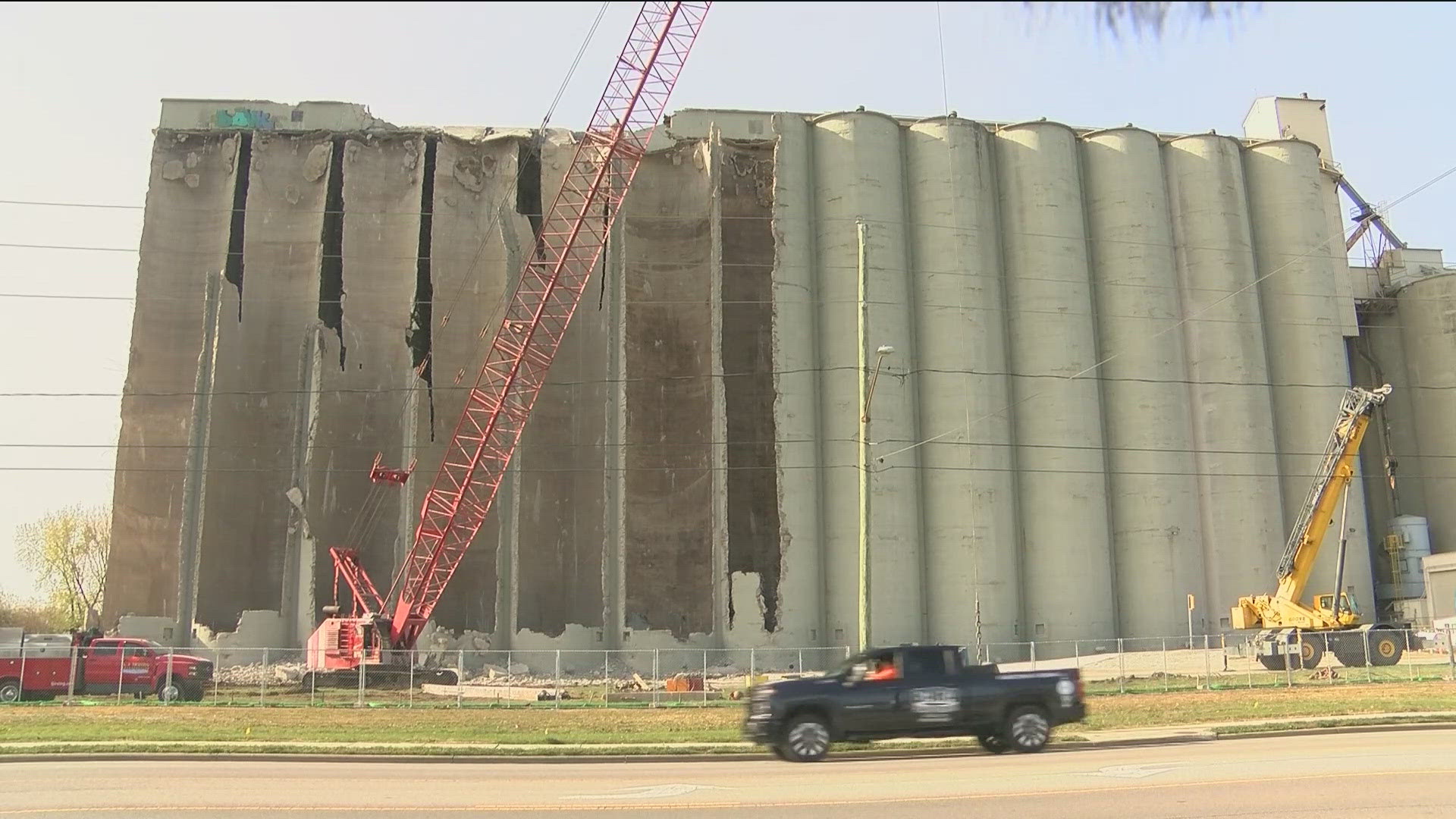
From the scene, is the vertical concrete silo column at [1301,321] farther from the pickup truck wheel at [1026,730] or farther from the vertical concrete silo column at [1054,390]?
the pickup truck wheel at [1026,730]

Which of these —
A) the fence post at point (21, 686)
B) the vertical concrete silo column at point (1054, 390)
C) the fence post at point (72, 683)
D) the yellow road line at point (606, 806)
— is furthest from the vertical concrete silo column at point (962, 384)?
the yellow road line at point (606, 806)

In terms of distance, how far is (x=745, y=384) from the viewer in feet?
167

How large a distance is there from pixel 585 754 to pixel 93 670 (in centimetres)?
2241

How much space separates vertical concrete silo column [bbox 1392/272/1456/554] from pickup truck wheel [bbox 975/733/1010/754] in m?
53.3

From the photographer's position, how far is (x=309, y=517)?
4838cm

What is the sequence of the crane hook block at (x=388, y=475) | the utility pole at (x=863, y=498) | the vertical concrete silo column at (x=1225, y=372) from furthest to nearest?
1. the vertical concrete silo column at (x=1225, y=372)
2. the crane hook block at (x=388, y=475)
3. the utility pole at (x=863, y=498)

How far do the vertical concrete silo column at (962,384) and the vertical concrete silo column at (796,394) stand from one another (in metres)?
5.37

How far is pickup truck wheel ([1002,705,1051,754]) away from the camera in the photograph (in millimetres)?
18000

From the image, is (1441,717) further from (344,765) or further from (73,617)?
(73,617)

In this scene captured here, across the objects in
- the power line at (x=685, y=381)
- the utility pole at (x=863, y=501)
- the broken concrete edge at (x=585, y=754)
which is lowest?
the broken concrete edge at (x=585, y=754)

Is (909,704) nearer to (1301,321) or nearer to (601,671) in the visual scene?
(601,671)

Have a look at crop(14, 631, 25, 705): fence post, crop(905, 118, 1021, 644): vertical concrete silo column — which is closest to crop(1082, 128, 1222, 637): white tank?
crop(905, 118, 1021, 644): vertical concrete silo column

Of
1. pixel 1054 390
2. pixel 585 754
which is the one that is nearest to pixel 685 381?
pixel 1054 390

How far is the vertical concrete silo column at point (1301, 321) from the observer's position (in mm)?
54562
